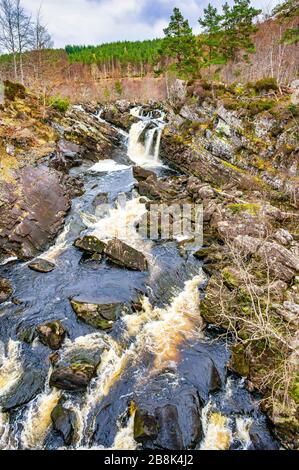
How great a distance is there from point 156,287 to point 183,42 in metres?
29.1

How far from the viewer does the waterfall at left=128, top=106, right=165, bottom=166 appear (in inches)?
1179

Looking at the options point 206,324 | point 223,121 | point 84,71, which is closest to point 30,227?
point 206,324

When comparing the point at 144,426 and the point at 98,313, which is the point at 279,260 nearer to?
the point at 98,313

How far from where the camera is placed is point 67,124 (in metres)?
30.3

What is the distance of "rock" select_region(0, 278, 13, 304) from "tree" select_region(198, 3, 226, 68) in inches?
1144

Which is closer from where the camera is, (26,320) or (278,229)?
(26,320)

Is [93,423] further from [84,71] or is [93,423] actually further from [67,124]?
[84,71]

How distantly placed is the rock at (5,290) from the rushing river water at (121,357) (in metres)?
0.33

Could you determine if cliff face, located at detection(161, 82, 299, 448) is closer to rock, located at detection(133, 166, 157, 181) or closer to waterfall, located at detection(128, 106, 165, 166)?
waterfall, located at detection(128, 106, 165, 166)

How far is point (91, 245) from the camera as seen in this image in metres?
15.7

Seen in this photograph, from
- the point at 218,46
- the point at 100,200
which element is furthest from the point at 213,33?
the point at 100,200
